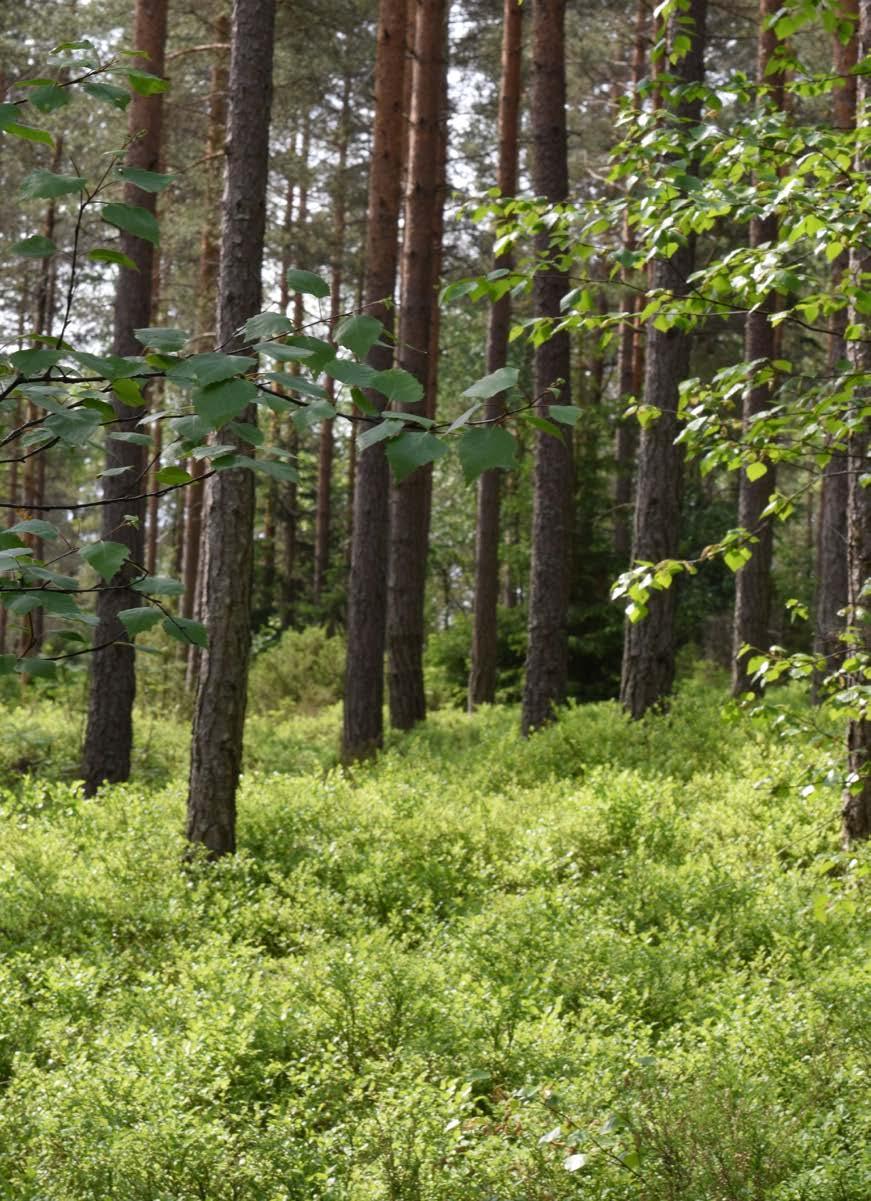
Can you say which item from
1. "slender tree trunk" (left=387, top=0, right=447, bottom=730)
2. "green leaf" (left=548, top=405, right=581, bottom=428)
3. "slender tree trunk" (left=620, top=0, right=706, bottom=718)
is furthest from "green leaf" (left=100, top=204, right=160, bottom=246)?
"slender tree trunk" (left=387, top=0, right=447, bottom=730)

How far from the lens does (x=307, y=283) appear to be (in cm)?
194

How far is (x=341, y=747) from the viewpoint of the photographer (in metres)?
13.2

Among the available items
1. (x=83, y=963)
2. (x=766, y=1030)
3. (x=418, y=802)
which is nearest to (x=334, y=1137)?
(x=766, y=1030)

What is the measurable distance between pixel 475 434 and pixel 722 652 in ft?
111

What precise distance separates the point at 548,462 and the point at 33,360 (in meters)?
10.7

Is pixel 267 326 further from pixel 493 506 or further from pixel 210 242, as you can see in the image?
pixel 210 242

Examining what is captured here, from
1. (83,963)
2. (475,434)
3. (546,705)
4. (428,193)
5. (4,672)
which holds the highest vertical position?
(428,193)

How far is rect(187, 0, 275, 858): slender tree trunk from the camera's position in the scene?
7.65 metres

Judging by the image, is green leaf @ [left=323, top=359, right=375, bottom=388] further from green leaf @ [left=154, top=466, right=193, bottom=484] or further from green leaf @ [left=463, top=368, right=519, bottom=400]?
green leaf @ [left=154, top=466, right=193, bottom=484]

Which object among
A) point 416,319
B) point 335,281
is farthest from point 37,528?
point 335,281

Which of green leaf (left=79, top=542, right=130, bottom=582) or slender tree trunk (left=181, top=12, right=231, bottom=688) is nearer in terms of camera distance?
green leaf (left=79, top=542, right=130, bottom=582)

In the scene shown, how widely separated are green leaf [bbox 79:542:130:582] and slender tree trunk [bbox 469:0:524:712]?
47.2 feet

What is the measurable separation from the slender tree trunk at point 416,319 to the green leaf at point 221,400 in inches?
476

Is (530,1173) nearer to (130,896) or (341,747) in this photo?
(130,896)
